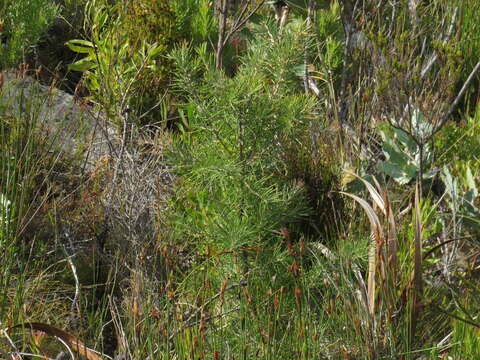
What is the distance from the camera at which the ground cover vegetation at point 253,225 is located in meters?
2.16

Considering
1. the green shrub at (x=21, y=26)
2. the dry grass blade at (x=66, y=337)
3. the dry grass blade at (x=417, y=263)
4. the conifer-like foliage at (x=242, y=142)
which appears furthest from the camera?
the green shrub at (x=21, y=26)

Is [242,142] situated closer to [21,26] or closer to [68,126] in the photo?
[68,126]

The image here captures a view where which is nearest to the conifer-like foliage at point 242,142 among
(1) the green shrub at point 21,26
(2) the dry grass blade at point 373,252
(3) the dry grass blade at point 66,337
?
(2) the dry grass blade at point 373,252

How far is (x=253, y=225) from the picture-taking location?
101 inches

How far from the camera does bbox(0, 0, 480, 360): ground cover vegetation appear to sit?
7.08 feet

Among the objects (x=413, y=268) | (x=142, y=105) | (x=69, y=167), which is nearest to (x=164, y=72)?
(x=142, y=105)

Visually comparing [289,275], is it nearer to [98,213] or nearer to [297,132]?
[297,132]

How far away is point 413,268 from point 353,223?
0.59m

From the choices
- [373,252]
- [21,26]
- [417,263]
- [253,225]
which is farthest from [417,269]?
[21,26]

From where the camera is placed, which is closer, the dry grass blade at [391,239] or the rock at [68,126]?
the dry grass blade at [391,239]

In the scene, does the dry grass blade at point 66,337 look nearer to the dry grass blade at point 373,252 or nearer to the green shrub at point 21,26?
the dry grass blade at point 373,252

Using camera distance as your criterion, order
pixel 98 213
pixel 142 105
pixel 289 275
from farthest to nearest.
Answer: pixel 142 105, pixel 98 213, pixel 289 275

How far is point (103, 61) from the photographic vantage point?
A: 361 cm

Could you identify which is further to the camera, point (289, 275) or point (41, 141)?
point (41, 141)
